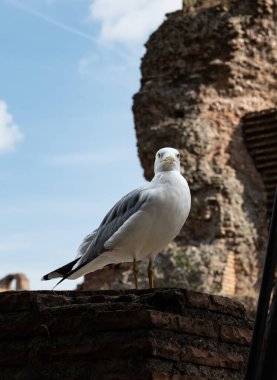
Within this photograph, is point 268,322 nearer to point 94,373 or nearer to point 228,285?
point 94,373

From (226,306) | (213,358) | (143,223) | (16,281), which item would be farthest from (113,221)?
(16,281)

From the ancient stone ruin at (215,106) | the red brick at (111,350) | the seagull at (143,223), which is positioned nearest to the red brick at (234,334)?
the red brick at (111,350)

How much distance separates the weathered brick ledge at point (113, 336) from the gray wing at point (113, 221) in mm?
1183

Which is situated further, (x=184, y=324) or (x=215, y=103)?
(x=215, y=103)

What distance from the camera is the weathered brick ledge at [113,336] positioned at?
2.44m

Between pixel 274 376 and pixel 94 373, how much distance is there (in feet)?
3.98

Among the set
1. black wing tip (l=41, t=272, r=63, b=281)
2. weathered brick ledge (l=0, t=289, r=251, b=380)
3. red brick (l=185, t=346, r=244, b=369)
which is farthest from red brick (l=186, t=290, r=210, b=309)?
black wing tip (l=41, t=272, r=63, b=281)

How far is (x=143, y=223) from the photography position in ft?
12.5

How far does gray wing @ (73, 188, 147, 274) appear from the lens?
3887mm

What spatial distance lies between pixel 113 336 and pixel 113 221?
1.58 metres

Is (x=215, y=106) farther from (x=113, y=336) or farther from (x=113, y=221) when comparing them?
(x=113, y=336)

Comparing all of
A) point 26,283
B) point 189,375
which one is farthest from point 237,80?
point 189,375

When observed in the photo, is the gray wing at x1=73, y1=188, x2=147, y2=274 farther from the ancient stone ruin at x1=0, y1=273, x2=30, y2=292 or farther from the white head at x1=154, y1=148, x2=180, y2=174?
the ancient stone ruin at x1=0, y1=273, x2=30, y2=292

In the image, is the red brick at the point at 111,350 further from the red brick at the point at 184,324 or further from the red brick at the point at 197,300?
the red brick at the point at 197,300
